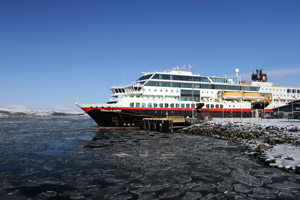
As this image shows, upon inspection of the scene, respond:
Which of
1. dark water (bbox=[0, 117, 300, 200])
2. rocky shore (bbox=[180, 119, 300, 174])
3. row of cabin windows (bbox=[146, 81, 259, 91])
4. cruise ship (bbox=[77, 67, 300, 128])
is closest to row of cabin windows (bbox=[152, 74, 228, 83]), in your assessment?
cruise ship (bbox=[77, 67, 300, 128])

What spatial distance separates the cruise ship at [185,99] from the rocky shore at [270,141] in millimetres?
6938

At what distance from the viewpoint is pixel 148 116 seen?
3697 cm

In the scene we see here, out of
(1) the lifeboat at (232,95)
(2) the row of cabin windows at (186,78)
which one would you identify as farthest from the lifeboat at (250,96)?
(2) the row of cabin windows at (186,78)

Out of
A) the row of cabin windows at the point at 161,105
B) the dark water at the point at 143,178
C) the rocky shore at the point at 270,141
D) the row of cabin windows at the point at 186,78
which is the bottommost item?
the dark water at the point at 143,178

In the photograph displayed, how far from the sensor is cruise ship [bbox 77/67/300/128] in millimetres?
35594

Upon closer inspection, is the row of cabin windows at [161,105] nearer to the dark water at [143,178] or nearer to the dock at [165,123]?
the dock at [165,123]

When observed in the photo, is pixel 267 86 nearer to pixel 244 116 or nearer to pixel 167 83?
pixel 244 116

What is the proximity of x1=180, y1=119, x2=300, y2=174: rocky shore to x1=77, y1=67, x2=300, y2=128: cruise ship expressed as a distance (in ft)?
22.8

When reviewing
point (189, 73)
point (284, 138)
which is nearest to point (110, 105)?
point (189, 73)

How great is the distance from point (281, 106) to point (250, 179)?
145 feet

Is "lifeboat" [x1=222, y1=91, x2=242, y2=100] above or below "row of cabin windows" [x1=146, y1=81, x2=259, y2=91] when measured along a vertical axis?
below

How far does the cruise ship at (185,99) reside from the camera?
3559cm

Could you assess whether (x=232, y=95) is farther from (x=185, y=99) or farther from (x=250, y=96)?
(x=185, y=99)

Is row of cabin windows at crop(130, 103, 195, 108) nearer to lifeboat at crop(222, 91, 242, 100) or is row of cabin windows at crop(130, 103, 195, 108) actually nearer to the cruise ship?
the cruise ship
